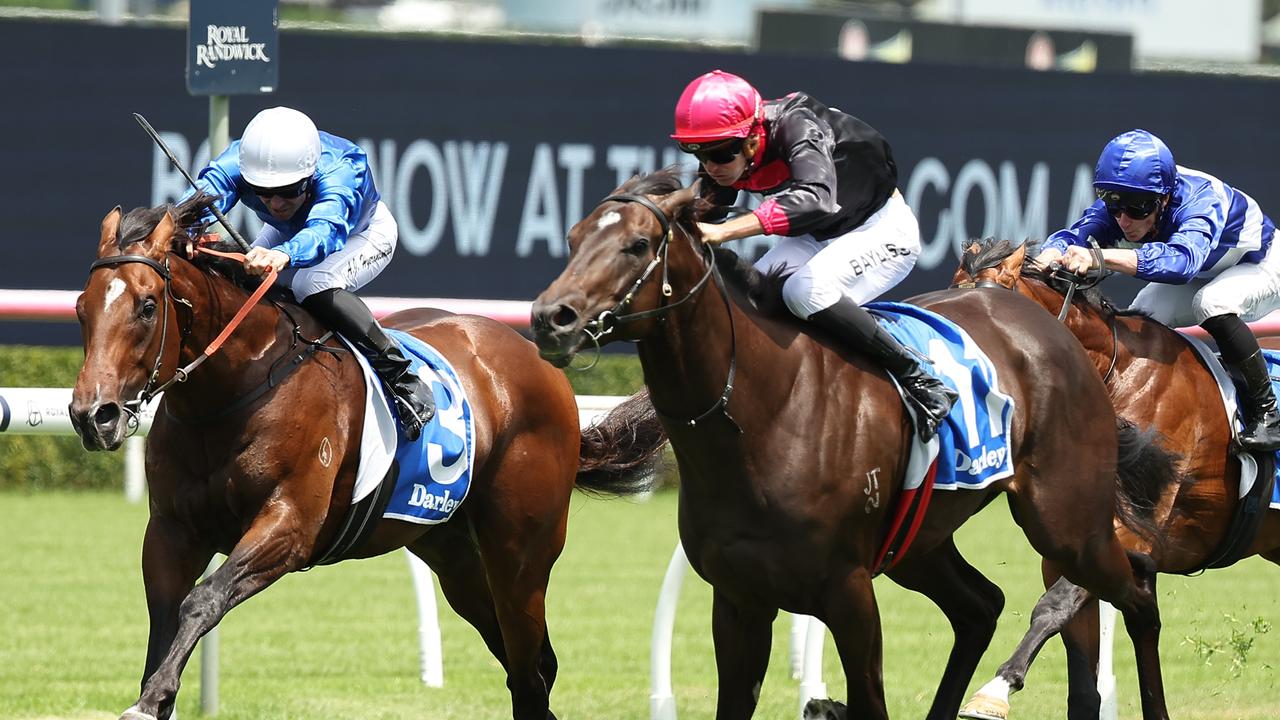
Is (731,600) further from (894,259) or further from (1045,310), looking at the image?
(1045,310)

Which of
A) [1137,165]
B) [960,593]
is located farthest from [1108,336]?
[960,593]

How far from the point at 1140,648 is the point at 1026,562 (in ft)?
14.0

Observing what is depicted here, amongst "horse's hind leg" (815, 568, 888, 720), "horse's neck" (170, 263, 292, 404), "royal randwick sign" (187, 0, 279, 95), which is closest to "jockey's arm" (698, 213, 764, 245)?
"horse's hind leg" (815, 568, 888, 720)

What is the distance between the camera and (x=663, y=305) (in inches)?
159

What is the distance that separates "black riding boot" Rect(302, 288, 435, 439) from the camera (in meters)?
4.97

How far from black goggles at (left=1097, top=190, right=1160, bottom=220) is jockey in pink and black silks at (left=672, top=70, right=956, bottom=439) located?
37.2 inches

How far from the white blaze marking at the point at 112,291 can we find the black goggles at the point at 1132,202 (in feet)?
9.63

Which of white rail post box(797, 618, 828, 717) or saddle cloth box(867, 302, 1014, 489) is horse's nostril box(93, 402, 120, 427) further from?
white rail post box(797, 618, 828, 717)

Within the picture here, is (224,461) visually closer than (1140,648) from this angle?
Yes

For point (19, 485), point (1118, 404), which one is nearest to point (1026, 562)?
point (1118, 404)

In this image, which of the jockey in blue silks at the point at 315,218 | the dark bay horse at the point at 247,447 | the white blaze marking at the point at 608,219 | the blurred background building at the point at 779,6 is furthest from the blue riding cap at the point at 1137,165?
the blurred background building at the point at 779,6

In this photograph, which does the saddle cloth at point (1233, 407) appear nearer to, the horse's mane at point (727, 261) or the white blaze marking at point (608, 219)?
the horse's mane at point (727, 261)

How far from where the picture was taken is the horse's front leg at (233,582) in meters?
4.20

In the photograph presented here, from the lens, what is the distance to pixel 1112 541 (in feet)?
16.5
